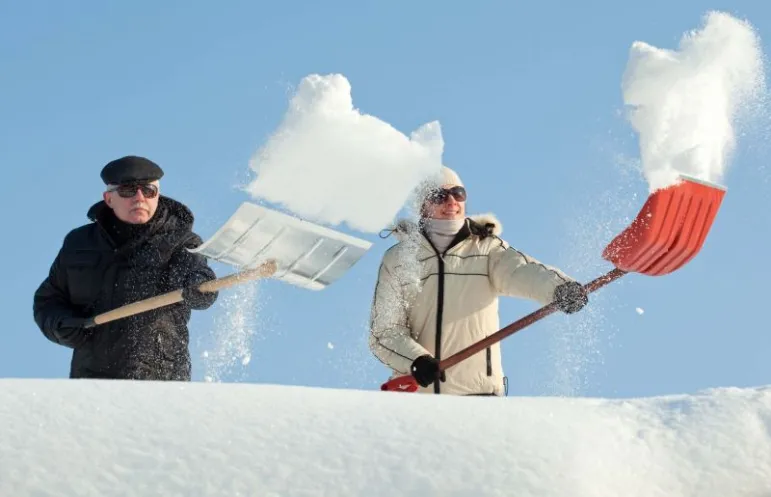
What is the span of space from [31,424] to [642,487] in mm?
1545

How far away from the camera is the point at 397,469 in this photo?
2438 mm

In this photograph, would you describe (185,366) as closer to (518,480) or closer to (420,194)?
(420,194)

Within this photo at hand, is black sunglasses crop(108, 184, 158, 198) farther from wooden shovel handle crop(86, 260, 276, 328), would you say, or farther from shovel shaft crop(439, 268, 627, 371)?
shovel shaft crop(439, 268, 627, 371)

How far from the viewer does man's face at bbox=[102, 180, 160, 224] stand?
16.5 ft

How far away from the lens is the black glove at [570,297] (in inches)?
192

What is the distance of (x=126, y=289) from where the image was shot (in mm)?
5055

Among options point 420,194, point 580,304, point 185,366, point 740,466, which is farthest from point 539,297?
point 740,466

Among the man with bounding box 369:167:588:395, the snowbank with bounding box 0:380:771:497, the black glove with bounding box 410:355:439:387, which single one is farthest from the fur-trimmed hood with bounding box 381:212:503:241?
the snowbank with bounding box 0:380:771:497

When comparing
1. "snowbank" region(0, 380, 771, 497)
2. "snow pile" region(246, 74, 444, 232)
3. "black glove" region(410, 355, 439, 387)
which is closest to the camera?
"snowbank" region(0, 380, 771, 497)

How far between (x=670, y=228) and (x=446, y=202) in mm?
1112

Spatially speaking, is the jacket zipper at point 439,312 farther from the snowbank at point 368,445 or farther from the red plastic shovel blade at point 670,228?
the snowbank at point 368,445

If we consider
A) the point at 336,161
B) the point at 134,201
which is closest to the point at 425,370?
the point at 336,161

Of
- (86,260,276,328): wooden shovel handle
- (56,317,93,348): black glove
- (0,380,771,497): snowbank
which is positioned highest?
(86,260,276,328): wooden shovel handle

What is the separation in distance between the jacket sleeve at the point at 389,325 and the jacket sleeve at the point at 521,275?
499 millimetres
